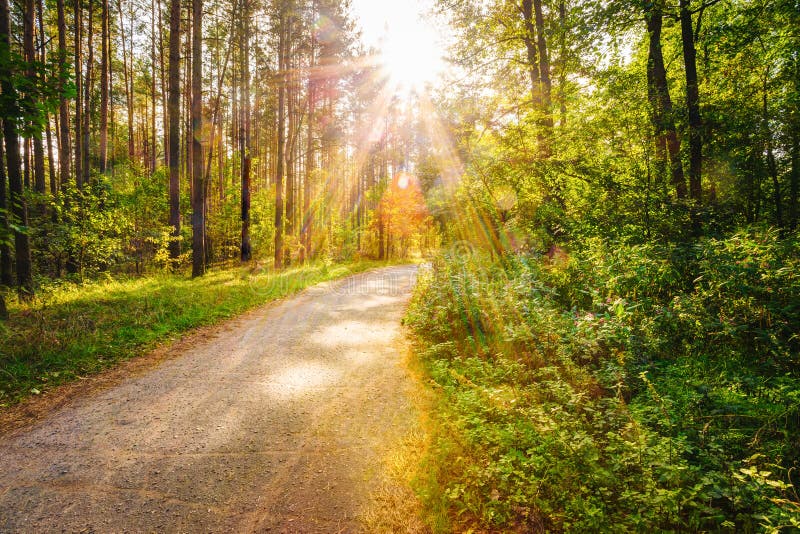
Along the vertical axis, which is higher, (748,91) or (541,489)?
(748,91)

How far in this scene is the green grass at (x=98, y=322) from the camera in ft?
19.0

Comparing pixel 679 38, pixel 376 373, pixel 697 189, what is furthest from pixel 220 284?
pixel 679 38

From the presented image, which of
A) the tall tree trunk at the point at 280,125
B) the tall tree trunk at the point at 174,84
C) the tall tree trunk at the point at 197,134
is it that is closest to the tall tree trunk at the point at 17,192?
the tall tree trunk at the point at 174,84

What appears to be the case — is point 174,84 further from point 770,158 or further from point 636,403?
point 770,158

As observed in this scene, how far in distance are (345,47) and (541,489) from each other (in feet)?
86.7

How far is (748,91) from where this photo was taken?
8.12 m

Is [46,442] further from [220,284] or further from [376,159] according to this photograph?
[376,159]

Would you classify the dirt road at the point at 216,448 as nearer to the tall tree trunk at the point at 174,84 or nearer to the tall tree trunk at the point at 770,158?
the tall tree trunk at the point at 770,158

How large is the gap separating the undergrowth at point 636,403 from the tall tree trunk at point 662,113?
2.43 meters

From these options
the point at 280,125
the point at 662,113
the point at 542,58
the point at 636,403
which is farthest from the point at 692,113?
the point at 280,125

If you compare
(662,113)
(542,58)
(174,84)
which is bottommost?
(662,113)

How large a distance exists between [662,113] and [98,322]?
1330cm

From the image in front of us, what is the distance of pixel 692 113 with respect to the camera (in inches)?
303

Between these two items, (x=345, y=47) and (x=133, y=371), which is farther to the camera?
(x=345, y=47)
